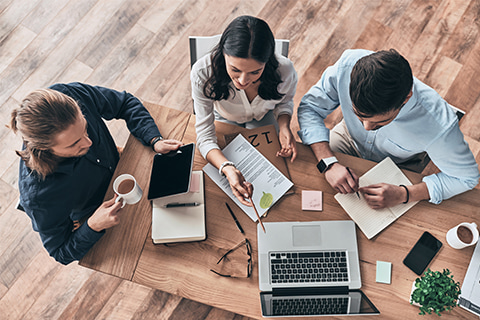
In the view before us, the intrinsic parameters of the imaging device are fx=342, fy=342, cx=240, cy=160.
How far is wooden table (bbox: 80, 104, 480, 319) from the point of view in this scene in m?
1.30

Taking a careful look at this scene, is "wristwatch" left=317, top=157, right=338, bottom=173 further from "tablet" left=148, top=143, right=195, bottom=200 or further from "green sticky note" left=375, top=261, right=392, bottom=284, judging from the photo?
"tablet" left=148, top=143, right=195, bottom=200

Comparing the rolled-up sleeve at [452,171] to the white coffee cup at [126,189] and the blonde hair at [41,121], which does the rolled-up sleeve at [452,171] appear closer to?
the white coffee cup at [126,189]

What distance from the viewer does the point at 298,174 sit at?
4.82ft

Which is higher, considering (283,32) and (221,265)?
(283,32)

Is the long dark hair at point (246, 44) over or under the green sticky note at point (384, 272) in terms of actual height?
over

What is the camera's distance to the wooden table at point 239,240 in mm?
1304

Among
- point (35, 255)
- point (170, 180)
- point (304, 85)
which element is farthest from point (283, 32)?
point (35, 255)

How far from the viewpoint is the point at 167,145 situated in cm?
144

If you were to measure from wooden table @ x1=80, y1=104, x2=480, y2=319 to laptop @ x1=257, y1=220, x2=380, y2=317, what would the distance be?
0.04 metres

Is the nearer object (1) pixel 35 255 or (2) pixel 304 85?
(1) pixel 35 255

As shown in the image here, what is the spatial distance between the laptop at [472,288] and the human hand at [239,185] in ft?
2.85

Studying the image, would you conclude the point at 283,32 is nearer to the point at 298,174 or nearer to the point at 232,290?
the point at 298,174

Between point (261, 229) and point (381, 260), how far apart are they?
0.48 meters

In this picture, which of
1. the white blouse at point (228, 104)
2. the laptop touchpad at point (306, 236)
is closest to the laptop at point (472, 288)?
the laptop touchpad at point (306, 236)
